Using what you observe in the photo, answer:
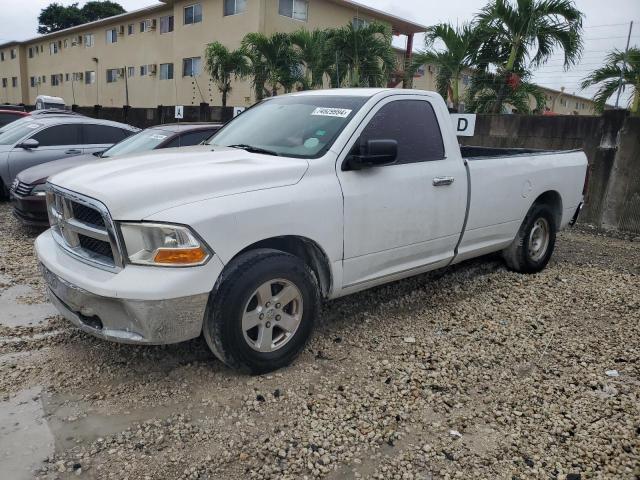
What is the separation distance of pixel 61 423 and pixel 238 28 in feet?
76.2

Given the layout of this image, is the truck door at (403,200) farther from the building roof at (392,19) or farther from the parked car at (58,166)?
the building roof at (392,19)

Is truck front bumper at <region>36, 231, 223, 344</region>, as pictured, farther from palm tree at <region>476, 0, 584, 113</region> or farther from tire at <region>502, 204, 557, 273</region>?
palm tree at <region>476, 0, 584, 113</region>

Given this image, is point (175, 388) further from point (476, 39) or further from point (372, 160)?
point (476, 39)

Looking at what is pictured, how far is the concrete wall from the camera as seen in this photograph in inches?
309

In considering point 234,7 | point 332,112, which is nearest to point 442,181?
point 332,112

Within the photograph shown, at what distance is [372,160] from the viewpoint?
3.62 meters

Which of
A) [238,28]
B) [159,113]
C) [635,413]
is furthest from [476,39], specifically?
[238,28]

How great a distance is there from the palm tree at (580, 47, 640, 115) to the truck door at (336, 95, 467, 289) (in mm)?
6036

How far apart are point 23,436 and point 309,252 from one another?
1.98m

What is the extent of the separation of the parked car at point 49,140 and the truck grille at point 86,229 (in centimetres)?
602

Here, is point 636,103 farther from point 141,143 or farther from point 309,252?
point 141,143

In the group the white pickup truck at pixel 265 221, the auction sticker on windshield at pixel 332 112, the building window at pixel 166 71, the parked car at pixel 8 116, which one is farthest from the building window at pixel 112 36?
the auction sticker on windshield at pixel 332 112

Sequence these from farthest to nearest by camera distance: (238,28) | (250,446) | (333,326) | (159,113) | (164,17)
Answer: (164,17)
(238,28)
(159,113)
(333,326)
(250,446)

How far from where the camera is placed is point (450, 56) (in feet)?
35.7
